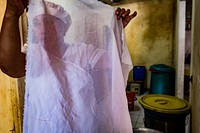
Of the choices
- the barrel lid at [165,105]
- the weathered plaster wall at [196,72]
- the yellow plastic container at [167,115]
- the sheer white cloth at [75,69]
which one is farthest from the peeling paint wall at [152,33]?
the sheer white cloth at [75,69]

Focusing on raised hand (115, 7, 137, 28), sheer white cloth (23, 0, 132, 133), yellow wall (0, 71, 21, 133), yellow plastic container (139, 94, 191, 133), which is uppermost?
raised hand (115, 7, 137, 28)

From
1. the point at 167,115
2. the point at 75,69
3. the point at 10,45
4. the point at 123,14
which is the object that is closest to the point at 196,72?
the point at 167,115

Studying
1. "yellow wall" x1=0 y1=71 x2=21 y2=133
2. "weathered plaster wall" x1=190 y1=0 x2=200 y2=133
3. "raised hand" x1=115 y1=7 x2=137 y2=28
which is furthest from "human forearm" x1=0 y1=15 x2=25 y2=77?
"weathered plaster wall" x1=190 y1=0 x2=200 y2=133

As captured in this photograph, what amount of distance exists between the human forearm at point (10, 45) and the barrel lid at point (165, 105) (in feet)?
5.36

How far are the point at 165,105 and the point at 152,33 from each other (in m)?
3.18

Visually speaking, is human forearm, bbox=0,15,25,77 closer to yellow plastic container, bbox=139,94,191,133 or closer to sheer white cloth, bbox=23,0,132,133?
sheer white cloth, bbox=23,0,132,133

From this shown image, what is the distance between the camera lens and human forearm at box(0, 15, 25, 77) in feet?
2.30

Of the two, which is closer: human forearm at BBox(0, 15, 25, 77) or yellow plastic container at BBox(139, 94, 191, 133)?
human forearm at BBox(0, 15, 25, 77)

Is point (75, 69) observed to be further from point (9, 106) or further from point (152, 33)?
point (152, 33)

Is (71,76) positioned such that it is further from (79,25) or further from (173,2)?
(173,2)

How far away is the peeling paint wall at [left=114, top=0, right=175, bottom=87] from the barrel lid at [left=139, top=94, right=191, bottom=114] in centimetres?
277

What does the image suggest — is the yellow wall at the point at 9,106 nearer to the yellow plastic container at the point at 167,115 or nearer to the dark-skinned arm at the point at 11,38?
the dark-skinned arm at the point at 11,38

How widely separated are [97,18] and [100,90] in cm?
30

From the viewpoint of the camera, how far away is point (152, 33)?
195 inches
